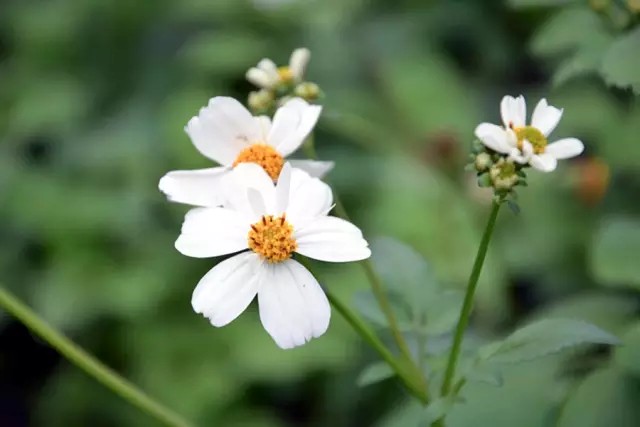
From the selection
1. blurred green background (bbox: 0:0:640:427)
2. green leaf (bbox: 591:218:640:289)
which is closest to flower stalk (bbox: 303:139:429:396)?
green leaf (bbox: 591:218:640:289)

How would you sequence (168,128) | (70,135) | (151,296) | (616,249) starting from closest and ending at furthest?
(616,249), (151,296), (168,128), (70,135)

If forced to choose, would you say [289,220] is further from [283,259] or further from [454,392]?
[454,392]

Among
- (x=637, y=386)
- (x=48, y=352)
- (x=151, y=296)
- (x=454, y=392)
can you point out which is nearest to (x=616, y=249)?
(x=637, y=386)

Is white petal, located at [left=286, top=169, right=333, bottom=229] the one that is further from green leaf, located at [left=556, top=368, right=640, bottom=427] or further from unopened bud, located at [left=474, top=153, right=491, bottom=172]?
green leaf, located at [left=556, top=368, right=640, bottom=427]

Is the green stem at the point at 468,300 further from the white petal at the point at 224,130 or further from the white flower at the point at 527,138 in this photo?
the white petal at the point at 224,130

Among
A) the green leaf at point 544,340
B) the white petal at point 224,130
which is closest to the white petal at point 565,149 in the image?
the green leaf at point 544,340

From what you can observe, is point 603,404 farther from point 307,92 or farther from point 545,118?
point 307,92
